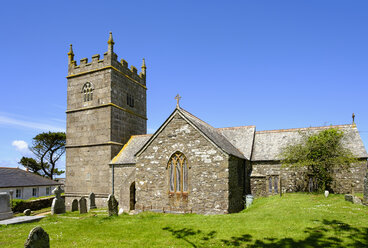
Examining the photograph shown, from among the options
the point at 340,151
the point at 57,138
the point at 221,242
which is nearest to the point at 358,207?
the point at 340,151

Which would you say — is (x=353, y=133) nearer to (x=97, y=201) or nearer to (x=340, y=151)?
(x=340, y=151)

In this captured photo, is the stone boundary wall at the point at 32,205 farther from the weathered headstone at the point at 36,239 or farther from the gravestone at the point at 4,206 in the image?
the weathered headstone at the point at 36,239

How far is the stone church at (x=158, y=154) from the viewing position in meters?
17.6

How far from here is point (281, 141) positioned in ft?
82.3

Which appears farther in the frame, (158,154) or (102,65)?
(102,65)

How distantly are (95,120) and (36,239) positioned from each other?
2088 cm

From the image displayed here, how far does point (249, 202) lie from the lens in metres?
19.8

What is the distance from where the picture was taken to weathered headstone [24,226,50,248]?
6953 mm

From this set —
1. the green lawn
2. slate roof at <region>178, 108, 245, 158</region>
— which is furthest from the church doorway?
slate roof at <region>178, 108, 245, 158</region>

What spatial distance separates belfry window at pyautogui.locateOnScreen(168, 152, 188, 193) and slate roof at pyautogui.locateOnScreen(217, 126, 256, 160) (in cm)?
758

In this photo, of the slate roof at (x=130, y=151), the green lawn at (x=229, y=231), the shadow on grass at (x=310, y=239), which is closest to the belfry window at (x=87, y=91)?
the slate roof at (x=130, y=151)

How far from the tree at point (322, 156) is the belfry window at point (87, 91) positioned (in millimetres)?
21049

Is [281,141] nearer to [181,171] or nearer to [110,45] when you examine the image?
[181,171]

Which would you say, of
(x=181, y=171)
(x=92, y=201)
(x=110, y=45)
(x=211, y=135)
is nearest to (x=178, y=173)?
(x=181, y=171)
